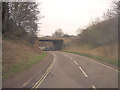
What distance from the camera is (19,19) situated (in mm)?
27750

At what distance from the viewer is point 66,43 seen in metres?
60.5

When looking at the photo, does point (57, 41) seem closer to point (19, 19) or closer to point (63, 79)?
point (19, 19)

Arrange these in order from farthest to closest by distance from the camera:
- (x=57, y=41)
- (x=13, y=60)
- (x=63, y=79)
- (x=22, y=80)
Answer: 1. (x=57, y=41)
2. (x=13, y=60)
3. (x=63, y=79)
4. (x=22, y=80)

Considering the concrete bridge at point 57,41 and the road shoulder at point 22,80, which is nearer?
the road shoulder at point 22,80

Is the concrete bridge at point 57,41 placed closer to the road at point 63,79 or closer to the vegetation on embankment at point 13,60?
the vegetation on embankment at point 13,60

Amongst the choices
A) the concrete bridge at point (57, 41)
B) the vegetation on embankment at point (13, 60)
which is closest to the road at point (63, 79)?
the vegetation on embankment at point (13, 60)

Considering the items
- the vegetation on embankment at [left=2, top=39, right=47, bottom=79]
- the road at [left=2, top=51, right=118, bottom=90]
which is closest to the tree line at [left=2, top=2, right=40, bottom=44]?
the vegetation on embankment at [left=2, top=39, right=47, bottom=79]

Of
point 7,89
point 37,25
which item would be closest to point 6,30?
point 37,25

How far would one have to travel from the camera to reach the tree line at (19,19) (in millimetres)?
24700

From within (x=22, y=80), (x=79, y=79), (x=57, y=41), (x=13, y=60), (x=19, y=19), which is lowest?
(x=79, y=79)

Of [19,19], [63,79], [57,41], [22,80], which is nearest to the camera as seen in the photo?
[22,80]

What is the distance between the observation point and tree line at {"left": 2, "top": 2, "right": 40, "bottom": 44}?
2470 cm

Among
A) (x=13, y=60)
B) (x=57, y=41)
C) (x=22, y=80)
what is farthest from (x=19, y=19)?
(x=57, y=41)

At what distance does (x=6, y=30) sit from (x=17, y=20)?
3.28 meters
